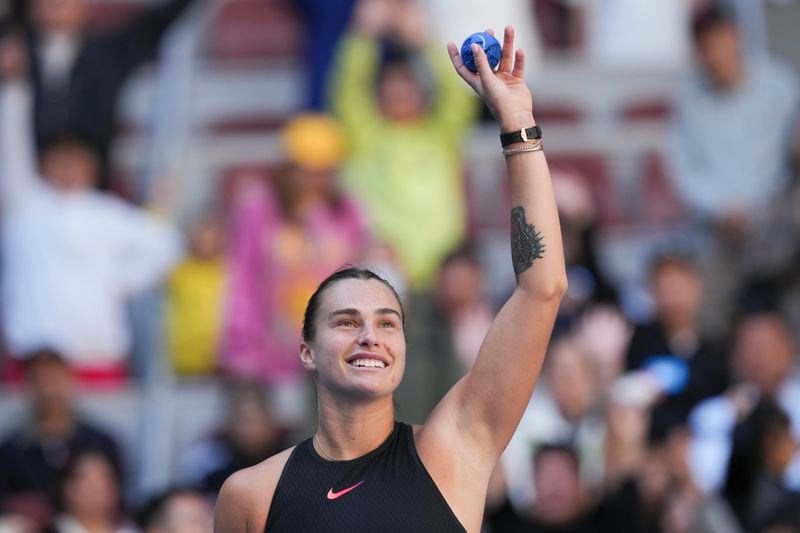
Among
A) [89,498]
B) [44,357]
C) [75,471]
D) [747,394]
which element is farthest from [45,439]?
[747,394]

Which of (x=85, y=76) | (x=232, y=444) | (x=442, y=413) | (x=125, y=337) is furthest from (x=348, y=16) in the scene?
(x=442, y=413)

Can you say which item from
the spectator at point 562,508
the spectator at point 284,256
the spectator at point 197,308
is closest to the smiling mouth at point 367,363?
the spectator at point 562,508

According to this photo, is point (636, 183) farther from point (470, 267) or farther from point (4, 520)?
point (4, 520)

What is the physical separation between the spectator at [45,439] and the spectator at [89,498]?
5.9 inches

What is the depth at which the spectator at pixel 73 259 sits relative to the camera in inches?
334

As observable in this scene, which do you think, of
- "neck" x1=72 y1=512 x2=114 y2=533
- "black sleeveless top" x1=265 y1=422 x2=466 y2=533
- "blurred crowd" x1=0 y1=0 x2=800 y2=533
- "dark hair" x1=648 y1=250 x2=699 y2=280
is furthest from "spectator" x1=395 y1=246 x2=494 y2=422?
"black sleeveless top" x1=265 y1=422 x2=466 y2=533

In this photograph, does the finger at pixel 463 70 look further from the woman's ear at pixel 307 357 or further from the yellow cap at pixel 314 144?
the yellow cap at pixel 314 144

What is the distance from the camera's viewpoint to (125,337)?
347 inches

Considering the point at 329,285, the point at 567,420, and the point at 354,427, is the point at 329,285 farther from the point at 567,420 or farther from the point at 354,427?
the point at 567,420

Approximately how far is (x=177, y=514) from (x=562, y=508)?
1.69 metres

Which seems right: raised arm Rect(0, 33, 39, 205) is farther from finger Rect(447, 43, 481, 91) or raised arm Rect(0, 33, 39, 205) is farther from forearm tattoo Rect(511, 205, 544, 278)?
forearm tattoo Rect(511, 205, 544, 278)

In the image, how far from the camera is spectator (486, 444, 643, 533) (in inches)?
278

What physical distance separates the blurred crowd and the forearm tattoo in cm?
301

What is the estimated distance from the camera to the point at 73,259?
28.2 feet
